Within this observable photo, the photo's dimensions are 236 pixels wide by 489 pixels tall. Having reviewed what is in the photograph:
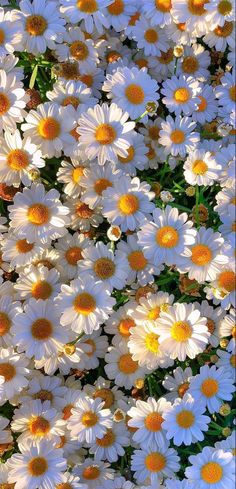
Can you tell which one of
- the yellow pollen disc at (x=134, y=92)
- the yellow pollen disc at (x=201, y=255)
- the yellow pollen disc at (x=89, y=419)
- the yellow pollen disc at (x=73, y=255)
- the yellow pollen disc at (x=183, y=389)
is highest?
the yellow pollen disc at (x=134, y=92)

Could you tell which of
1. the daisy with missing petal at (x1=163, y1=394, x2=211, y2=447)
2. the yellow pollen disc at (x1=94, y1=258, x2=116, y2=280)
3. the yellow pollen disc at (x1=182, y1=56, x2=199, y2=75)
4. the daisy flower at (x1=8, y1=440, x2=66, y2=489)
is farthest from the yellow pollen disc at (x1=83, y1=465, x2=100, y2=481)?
the yellow pollen disc at (x1=182, y1=56, x2=199, y2=75)

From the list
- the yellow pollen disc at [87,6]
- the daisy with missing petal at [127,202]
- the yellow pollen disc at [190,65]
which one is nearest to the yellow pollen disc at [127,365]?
the daisy with missing petal at [127,202]

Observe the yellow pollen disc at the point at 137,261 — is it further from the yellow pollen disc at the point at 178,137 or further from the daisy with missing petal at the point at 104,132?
the yellow pollen disc at the point at 178,137

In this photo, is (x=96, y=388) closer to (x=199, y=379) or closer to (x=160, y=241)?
(x=199, y=379)

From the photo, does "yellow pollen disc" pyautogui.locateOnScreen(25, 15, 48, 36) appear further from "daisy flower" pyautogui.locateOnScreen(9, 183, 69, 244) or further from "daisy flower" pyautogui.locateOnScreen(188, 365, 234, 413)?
"daisy flower" pyautogui.locateOnScreen(188, 365, 234, 413)

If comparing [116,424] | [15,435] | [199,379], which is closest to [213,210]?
[199,379]
